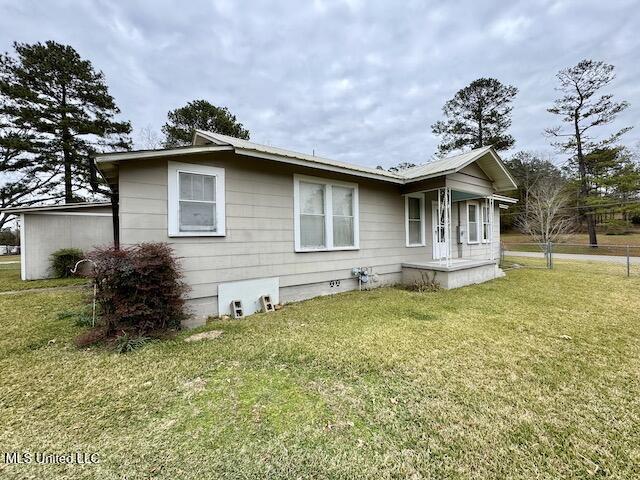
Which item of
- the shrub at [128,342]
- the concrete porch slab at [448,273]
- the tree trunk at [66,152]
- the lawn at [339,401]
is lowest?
the lawn at [339,401]

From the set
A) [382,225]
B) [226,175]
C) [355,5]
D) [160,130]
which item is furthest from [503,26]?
[160,130]

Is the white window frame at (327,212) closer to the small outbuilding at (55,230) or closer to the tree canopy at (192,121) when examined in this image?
the small outbuilding at (55,230)

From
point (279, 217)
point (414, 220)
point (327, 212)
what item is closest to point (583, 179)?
point (414, 220)

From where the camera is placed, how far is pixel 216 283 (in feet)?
16.7

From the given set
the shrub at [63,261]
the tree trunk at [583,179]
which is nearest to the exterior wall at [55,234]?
the shrub at [63,261]

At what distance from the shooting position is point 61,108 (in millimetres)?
15297

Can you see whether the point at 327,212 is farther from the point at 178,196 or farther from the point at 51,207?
the point at 51,207

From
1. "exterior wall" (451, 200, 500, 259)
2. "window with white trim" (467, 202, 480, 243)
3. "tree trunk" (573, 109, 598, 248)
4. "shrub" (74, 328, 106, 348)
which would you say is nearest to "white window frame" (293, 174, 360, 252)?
"shrub" (74, 328, 106, 348)

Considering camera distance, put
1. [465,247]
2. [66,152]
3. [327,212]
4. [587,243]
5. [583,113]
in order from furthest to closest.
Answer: [587,243]
[583,113]
[66,152]
[465,247]
[327,212]

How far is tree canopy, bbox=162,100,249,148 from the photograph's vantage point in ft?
61.4

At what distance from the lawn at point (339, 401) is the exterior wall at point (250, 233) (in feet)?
3.78

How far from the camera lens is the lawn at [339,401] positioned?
1.79m

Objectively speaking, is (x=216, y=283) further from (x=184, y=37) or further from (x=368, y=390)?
(x=184, y=37)

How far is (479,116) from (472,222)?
52.6 ft
